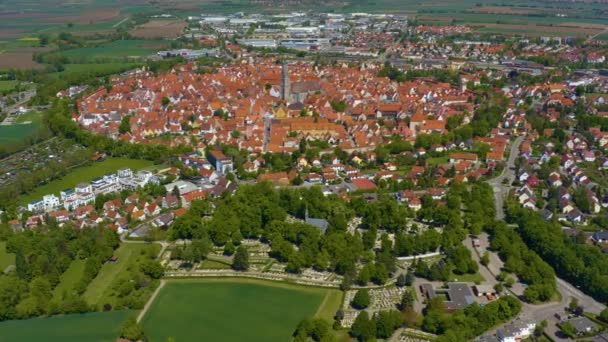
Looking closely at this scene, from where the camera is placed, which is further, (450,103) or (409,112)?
(450,103)

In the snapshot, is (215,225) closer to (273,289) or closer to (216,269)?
(216,269)

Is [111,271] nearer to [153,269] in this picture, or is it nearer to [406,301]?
[153,269]

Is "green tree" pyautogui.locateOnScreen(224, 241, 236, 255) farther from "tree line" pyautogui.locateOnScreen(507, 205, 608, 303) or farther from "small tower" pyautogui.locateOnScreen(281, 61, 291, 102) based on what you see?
"small tower" pyautogui.locateOnScreen(281, 61, 291, 102)

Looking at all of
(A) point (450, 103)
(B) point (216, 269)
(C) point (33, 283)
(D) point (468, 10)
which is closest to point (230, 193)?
(B) point (216, 269)

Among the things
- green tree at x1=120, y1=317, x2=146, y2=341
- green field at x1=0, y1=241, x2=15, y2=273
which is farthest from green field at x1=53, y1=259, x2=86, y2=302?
green tree at x1=120, y1=317, x2=146, y2=341

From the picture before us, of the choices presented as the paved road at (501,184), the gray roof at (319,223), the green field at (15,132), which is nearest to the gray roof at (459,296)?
the gray roof at (319,223)

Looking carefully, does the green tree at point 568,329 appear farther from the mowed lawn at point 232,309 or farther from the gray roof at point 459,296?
the mowed lawn at point 232,309
